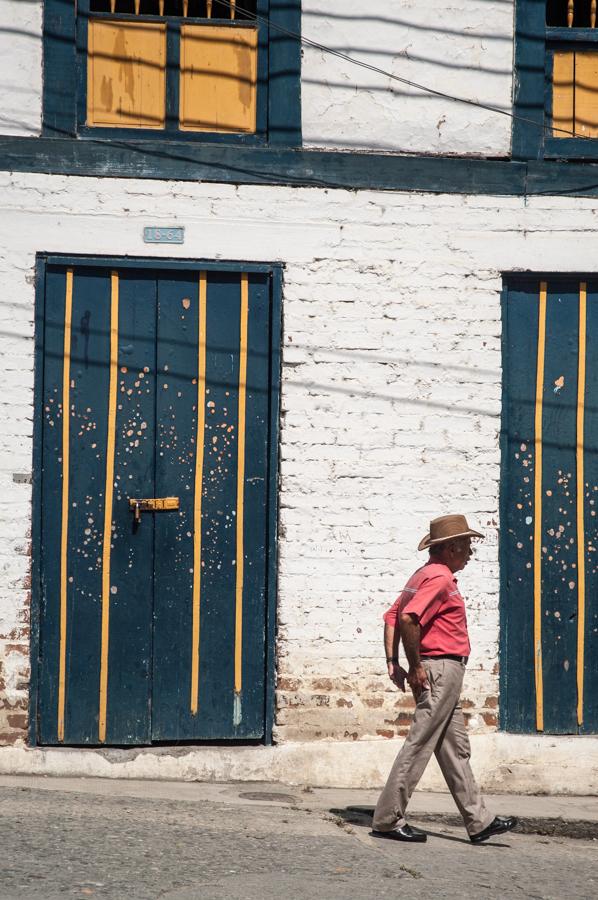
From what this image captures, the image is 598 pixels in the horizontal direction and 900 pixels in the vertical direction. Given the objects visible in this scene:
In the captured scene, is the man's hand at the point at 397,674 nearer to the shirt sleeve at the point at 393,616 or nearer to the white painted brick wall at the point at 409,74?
the shirt sleeve at the point at 393,616

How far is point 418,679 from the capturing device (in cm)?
666

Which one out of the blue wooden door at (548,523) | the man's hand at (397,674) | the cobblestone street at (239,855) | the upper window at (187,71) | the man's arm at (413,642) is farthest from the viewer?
the blue wooden door at (548,523)

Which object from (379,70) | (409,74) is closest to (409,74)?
(409,74)

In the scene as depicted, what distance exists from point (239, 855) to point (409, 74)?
5.02 m

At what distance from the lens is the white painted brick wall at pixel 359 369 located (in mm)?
7922

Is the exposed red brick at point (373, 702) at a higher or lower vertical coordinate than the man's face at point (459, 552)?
lower

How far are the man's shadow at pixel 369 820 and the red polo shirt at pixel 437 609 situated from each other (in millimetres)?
1042

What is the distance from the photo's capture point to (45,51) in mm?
7883

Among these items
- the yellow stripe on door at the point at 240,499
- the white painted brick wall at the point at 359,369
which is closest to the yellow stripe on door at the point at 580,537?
the white painted brick wall at the point at 359,369

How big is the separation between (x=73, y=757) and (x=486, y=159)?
15.4 feet

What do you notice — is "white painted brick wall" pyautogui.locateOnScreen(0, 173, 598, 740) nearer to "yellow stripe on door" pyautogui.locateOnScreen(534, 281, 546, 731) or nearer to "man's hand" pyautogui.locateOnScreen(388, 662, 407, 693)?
"yellow stripe on door" pyautogui.locateOnScreen(534, 281, 546, 731)

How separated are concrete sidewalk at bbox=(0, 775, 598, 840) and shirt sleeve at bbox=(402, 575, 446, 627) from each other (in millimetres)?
1317

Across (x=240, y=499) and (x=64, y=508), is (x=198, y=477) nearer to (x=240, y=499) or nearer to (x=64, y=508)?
(x=240, y=499)

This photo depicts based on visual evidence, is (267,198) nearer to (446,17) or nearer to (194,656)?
(446,17)
